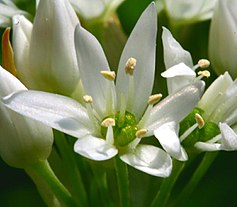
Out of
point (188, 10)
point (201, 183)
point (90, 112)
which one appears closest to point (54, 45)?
point (90, 112)

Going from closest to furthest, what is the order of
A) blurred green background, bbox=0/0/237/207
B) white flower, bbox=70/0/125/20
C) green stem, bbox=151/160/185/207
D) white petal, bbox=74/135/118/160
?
white petal, bbox=74/135/118/160
green stem, bbox=151/160/185/207
white flower, bbox=70/0/125/20
blurred green background, bbox=0/0/237/207

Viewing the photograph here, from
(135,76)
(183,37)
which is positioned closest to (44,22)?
(135,76)

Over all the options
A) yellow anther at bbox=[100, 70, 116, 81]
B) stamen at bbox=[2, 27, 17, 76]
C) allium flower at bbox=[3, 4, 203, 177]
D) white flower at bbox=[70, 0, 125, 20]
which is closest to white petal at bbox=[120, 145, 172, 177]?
allium flower at bbox=[3, 4, 203, 177]

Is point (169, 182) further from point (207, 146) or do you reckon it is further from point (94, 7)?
point (94, 7)

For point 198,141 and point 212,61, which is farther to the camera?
point 212,61

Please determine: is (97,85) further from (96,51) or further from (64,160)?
(64,160)

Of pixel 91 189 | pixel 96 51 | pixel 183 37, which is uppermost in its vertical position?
pixel 96 51

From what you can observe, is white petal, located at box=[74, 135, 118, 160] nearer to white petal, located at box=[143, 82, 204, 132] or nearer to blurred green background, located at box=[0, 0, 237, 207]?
white petal, located at box=[143, 82, 204, 132]
